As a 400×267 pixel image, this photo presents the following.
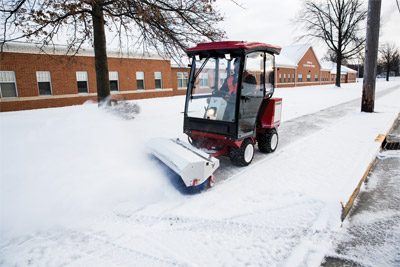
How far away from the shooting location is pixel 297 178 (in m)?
4.31

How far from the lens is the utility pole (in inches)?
385

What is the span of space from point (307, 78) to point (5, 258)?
45543 mm

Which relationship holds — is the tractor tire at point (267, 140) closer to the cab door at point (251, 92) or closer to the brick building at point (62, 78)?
the cab door at point (251, 92)

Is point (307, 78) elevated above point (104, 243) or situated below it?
above

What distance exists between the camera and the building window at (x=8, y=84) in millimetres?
13803

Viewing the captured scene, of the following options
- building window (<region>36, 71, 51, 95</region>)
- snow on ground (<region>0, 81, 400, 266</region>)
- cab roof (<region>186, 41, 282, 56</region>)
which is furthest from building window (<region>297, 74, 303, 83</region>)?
cab roof (<region>186, 41, 282, 56</region>)

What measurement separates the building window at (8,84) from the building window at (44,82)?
1233 mm

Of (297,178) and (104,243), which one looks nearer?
(104,243)

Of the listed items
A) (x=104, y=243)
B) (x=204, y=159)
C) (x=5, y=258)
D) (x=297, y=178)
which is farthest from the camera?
(x=297, y=178)

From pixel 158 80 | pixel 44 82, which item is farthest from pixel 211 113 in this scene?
pixel 158 80

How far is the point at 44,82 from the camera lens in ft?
50.3

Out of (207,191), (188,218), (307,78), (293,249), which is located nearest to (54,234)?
(188,218)

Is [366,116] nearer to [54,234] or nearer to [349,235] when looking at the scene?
[349,235]

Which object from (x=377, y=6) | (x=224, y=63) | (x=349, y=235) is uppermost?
(x=377, y=6)
